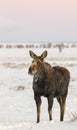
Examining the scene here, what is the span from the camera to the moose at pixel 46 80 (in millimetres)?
8451

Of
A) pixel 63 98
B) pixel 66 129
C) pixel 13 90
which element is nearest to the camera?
pixel 66 129

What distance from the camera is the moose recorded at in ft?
27.7

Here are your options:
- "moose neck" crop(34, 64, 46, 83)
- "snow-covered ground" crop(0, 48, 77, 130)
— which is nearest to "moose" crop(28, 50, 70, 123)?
"moose neck" crop(34, 64, 46, 83)

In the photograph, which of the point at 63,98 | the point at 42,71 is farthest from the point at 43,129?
the point at 63,98

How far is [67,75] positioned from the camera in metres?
9.81

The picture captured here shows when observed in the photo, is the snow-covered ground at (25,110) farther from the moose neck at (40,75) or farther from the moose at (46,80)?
the moose neck at (40,75)

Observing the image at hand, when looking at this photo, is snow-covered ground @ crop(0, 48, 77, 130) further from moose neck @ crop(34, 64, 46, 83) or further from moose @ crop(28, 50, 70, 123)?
moose neck @ crop(34, 64, 46, 83)

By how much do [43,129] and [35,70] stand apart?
1267 millimetres

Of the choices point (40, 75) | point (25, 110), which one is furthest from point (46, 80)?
point (25, 110)

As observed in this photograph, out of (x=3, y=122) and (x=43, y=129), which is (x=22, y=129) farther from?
(x=3, y=122)

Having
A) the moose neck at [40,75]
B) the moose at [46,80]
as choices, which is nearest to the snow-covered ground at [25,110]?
the moose at [46,80]

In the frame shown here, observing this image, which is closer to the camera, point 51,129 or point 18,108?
point 51,129

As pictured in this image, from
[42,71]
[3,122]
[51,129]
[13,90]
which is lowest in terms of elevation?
[13,90]

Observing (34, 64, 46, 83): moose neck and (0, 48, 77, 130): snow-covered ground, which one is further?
(34, 64, 46, 83): moose neck
